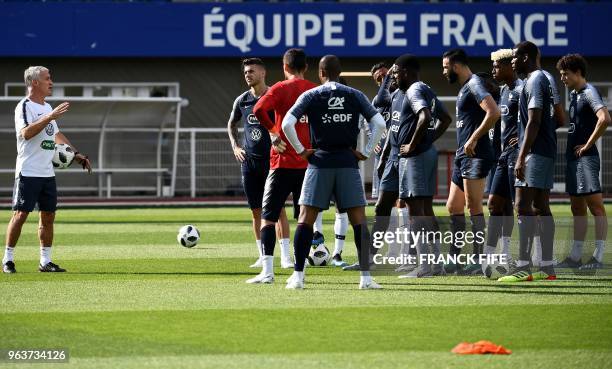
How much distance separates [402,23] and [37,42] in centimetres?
1014

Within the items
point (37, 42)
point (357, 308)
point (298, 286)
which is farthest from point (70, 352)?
point (37, 42)

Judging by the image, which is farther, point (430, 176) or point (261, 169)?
point (261, 169)

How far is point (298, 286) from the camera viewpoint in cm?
1127

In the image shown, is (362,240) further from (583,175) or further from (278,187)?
(583,175)

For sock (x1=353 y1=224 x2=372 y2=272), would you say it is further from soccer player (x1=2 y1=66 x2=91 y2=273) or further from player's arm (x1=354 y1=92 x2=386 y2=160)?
soccer player (x1=2 y1=66 x2=91 y2=273)

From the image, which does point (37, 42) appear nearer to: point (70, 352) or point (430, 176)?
point (430, 176)

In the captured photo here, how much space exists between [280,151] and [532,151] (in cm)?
242

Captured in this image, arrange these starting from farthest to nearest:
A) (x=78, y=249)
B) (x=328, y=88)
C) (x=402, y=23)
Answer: (x=402, y=23)
(x=78, y=249)
(x=328, y=88)

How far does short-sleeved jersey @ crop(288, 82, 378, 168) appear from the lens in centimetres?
1093

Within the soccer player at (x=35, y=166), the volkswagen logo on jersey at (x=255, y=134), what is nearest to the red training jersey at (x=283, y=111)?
the volkswagen logo on jersey at (x=255, y=134)

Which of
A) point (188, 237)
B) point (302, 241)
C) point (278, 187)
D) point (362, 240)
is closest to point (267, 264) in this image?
point (278, 187)

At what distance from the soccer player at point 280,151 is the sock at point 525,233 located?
2168mm

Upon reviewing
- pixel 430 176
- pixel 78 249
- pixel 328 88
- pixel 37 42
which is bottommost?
pixel 78 249

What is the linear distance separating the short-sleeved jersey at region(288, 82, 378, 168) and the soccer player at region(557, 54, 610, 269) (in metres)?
2.91
